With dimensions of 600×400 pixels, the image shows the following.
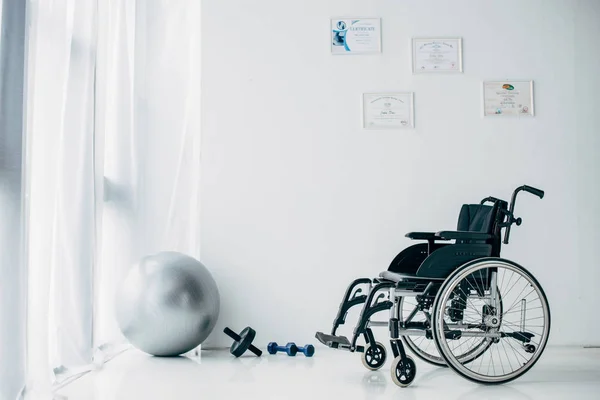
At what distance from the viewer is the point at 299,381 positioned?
110 inches

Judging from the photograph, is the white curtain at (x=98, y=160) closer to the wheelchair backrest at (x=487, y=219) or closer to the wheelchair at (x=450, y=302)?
the wheelchair at (x=450, y=302)

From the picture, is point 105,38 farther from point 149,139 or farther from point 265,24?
point 265,24

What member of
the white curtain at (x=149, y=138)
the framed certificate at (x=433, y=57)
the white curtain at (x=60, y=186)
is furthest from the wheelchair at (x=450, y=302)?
the white curtain at (x=149, y=138)

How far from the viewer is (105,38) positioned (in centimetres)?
319

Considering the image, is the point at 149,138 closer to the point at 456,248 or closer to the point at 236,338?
the point at 236,338

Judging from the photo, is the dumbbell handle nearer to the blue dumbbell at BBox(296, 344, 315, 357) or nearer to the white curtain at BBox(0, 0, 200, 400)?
the blue dumbbell at BBox(296, 344, 315, 357)

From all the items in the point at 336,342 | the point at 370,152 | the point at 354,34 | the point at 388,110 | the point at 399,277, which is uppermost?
the point at 354,34

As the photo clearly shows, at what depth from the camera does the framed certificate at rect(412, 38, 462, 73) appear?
3.78m

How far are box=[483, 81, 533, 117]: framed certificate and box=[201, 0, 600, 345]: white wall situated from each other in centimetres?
5

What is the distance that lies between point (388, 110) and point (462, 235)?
1.20 metres

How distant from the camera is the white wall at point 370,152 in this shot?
3.70 meters

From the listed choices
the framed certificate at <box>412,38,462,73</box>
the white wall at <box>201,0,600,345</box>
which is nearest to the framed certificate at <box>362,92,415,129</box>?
the white wall at <box>201,0,600,345</box>

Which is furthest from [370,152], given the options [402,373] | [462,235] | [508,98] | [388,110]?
[402,373]

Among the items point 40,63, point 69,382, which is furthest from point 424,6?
point 69,382
